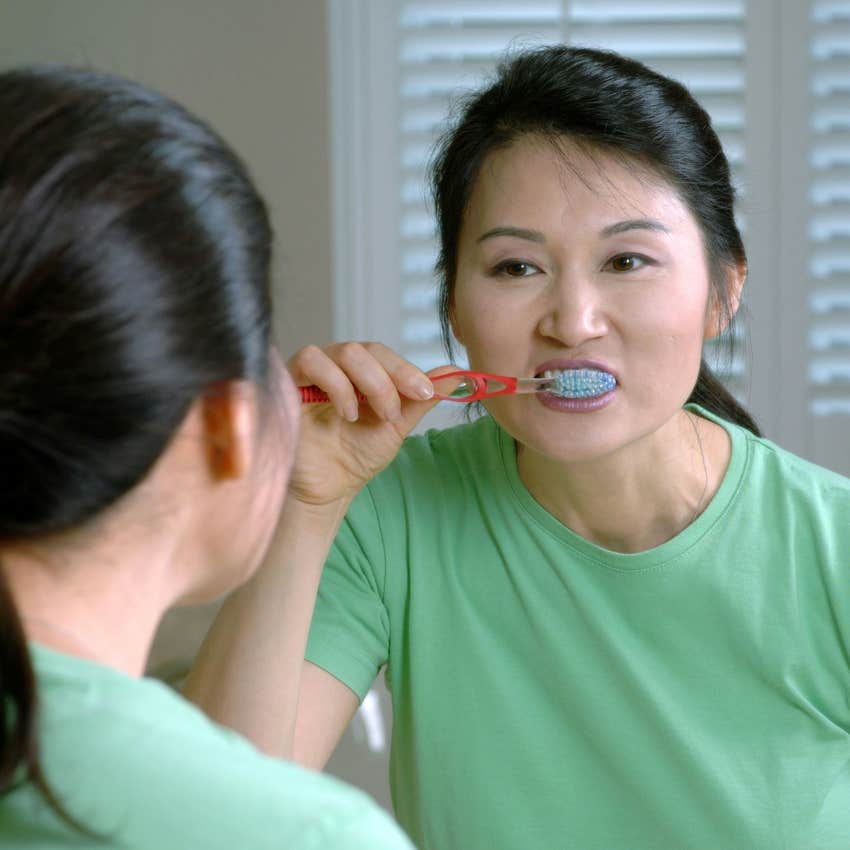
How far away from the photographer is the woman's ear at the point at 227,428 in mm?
658

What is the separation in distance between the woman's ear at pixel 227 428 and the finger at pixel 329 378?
0.45 meters

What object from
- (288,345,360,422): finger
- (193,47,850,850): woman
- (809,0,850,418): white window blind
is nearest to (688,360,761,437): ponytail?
(193,47,850,850): woman

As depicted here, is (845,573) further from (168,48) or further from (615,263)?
(168,48)

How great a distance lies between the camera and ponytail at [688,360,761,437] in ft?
4.64

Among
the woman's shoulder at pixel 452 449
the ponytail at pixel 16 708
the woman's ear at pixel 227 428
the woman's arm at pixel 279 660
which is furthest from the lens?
the woman's shoulder at pixel 452 449

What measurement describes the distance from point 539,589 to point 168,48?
4.60 feet

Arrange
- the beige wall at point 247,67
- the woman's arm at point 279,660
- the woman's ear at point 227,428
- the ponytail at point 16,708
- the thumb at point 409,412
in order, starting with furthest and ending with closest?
the beige wall at point 247,67, the thumb at point 409,412, the woman's arm at point 279,660, the woman's ear at point 227,428, the ponytail at point 16,708

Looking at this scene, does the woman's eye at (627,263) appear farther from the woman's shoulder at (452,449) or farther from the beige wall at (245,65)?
the beige wall at (245,65)

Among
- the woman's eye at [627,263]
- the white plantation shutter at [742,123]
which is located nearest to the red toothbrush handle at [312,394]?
the woman's eye at [627,263]

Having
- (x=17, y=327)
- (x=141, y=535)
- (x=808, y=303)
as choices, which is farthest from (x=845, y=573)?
(x=808, y=303)

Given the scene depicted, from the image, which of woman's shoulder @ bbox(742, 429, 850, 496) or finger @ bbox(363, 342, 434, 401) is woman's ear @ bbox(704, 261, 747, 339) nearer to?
woman's shoulder @ bbox(742, 429, 850, 496)

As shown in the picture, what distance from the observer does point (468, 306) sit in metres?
1.21

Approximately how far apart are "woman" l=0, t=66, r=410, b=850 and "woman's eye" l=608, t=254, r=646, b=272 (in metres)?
0.56

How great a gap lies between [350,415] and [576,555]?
287 mm
